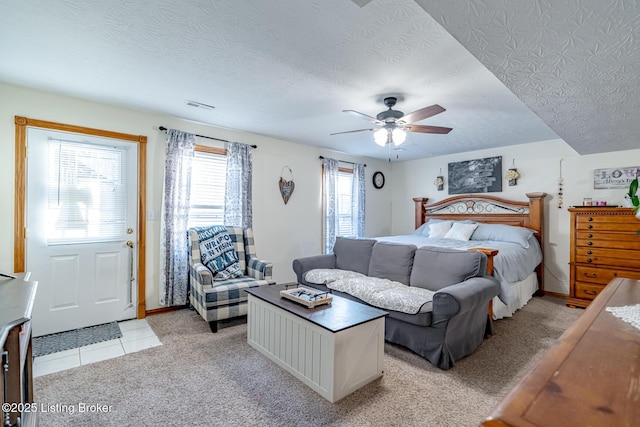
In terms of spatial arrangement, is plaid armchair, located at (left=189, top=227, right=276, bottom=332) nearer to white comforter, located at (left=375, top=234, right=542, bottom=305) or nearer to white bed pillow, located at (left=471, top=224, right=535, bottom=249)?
white comforter, located at (left=375, top=234, right=542, bottom=305)

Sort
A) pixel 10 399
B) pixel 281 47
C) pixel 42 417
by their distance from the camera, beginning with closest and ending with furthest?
pixel 10 399 → pixel 42 417 → pixel 281 47

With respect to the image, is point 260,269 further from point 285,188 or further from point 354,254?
point 285,188

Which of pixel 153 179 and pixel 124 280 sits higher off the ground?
pixel 153 179

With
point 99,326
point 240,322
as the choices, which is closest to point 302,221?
point 240,322

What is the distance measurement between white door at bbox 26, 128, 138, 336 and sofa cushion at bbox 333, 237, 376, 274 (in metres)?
2.49

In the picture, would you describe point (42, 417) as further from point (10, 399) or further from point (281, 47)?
point (281, 47)

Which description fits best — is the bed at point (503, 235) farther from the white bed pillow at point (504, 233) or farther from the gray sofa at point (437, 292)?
the gray sofa at point (437, 292)

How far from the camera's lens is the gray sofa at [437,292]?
2.36m

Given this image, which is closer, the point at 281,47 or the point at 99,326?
the point at 281,47

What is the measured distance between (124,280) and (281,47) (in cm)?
307

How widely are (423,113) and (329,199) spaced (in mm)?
2861

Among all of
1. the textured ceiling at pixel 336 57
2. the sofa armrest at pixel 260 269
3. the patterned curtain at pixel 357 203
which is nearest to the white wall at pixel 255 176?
the textured ceiling at pixel 336 57

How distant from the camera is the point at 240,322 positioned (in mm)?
3373

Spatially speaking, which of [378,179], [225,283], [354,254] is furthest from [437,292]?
[378,179]
